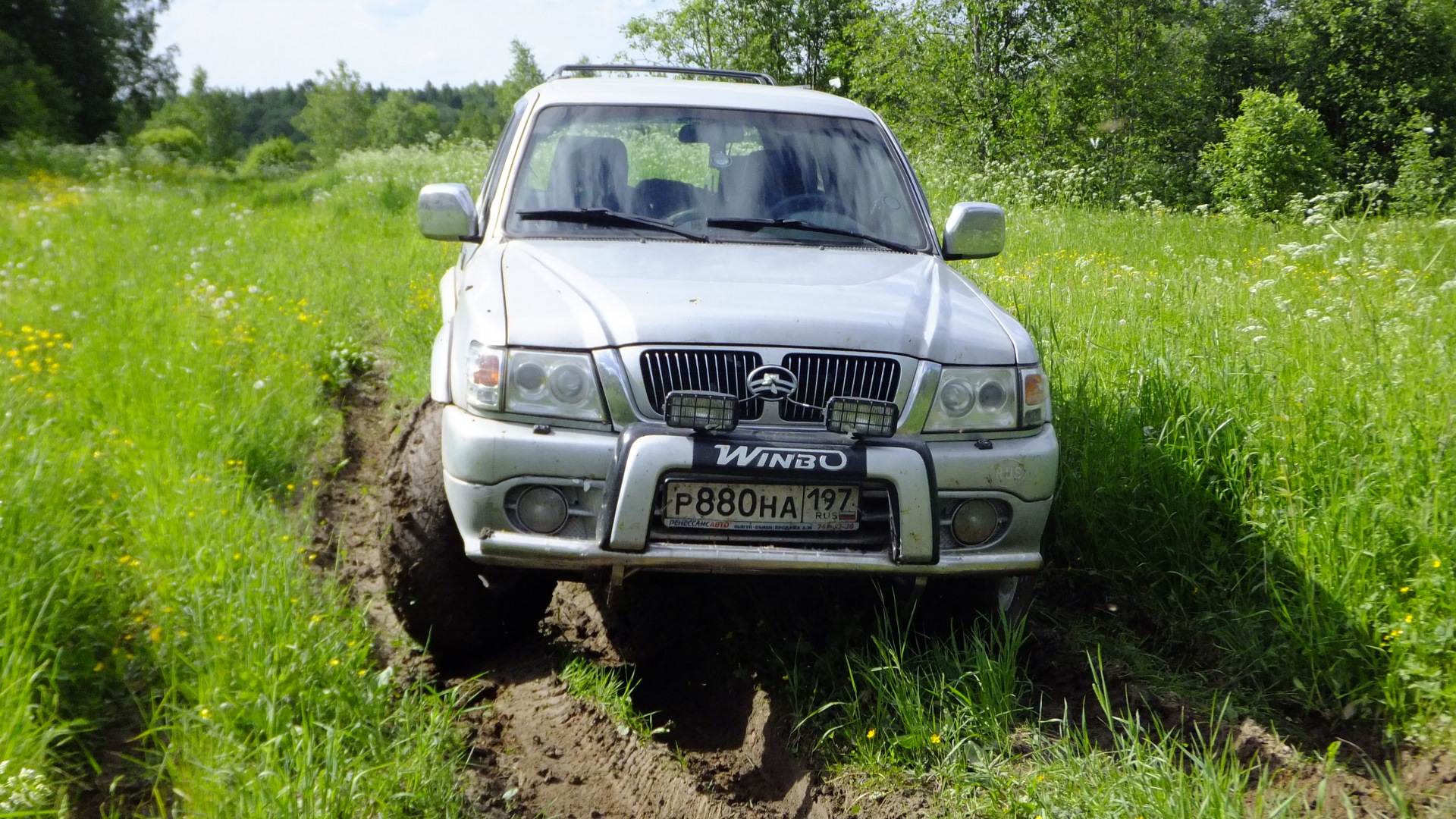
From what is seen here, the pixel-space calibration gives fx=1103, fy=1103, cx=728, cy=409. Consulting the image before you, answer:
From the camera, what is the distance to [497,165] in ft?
13.6

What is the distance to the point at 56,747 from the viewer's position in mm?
2498

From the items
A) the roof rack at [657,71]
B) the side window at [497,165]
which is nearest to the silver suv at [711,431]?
the side window at [497,165]

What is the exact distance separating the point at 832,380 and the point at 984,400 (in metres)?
0.42

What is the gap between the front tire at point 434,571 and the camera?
3051 millimetres

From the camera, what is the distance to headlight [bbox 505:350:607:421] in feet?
8.92

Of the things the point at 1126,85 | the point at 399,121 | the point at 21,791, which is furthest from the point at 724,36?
the point at 399,121

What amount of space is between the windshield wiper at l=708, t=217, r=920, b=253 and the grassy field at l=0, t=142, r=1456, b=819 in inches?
43.0

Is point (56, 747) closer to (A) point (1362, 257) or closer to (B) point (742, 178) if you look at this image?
(B) point (742, 178)

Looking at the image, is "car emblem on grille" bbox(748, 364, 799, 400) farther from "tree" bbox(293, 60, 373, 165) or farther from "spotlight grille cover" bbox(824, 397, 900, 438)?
"tree" bbox(293, 60, 373, 165)

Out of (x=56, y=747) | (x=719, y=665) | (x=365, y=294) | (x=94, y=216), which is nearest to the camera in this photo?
(x=56, y=747)

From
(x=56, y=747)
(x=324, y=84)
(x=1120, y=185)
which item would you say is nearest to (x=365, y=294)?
(x=56, y=747)

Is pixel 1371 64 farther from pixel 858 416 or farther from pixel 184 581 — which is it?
pixel 184 581

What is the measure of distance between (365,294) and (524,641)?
5.54 metres

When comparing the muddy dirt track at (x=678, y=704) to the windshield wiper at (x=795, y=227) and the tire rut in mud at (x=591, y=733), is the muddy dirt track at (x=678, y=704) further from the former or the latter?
the windshield wiper at (x=795, y=227)
